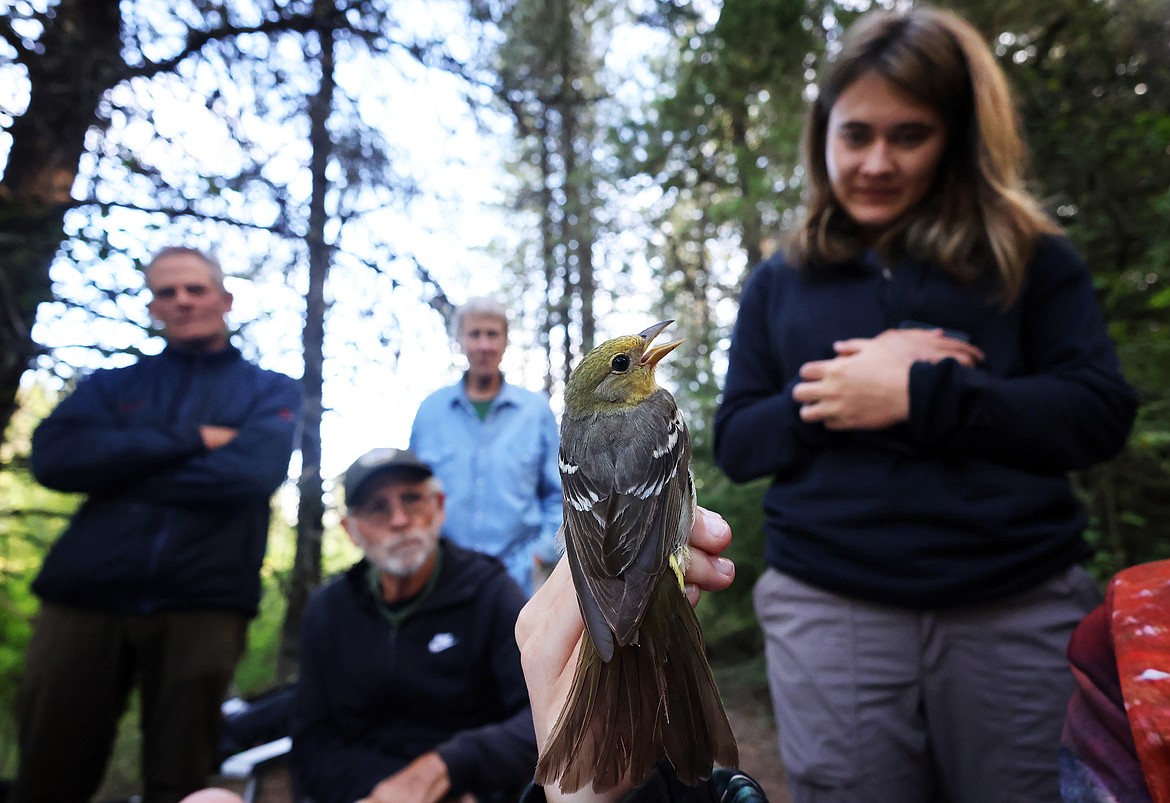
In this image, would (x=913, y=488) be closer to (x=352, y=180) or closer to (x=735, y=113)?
(x=735, y=113)

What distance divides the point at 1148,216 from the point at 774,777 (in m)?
4.03

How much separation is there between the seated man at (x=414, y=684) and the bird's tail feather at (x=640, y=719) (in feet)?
4.07

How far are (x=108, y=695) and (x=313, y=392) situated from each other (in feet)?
9.35

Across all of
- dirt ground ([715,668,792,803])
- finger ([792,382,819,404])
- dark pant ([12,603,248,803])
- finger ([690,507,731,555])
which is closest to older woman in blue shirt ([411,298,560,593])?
dirt ground ([715,668,792,803])

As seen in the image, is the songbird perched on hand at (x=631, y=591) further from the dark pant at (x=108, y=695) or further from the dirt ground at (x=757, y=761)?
the dark pant at (x=108, y=695)

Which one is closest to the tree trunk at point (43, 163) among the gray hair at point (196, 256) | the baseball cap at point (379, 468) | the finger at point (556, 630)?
the gray hair at point (196, 256)

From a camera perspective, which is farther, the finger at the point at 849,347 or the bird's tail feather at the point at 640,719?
the finger at the point at 849,347

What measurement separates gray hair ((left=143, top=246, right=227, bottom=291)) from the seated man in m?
1.67

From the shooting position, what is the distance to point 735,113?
4859 mm

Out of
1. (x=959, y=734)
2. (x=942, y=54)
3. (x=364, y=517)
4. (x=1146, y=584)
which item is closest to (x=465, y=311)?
(x=364, y=517)

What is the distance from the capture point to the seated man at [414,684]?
6.98 ft

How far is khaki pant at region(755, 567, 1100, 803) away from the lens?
1358mm

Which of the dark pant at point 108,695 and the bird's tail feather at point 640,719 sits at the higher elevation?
the bird's tail feather at point 640,719

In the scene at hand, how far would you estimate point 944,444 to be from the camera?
1440 mm
